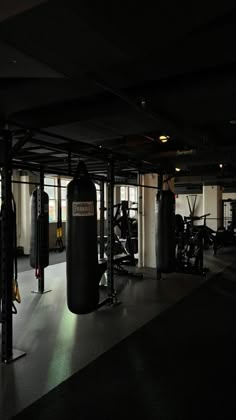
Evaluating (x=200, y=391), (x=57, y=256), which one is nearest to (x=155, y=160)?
(x=200, y=391)

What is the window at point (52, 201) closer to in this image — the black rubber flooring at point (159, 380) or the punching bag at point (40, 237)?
the punching bag at point (40, 237)

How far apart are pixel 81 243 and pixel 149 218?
4145 mm

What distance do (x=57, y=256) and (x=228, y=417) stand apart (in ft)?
22.6

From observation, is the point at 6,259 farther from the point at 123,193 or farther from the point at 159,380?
the point at 123,193

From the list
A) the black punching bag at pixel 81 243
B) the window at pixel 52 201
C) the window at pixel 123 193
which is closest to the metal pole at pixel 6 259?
the black punching bag at pixel 81 243

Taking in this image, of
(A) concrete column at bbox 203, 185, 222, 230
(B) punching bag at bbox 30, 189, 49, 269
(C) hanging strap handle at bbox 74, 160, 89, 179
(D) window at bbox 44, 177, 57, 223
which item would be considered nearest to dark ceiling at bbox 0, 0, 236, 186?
(C) hanging strap handle at bbox 74, 160, 89, 179

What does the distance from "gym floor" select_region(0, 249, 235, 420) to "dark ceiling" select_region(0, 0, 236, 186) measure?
1.96 m

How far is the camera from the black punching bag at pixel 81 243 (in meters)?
2.48

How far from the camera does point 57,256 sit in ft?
27.5

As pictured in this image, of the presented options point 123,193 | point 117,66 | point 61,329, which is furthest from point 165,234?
point 123,193

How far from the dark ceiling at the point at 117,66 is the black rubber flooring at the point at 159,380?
205cm

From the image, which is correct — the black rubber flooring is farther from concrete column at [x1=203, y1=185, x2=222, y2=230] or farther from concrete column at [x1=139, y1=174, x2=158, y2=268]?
concrete column at [x1=203, y1=185, x2=222, y2=230]

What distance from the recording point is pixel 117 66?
6.84 feet

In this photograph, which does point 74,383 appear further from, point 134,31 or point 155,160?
point 155,160
